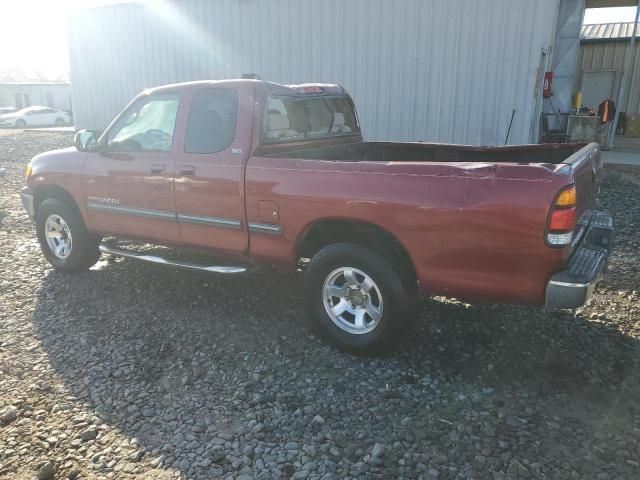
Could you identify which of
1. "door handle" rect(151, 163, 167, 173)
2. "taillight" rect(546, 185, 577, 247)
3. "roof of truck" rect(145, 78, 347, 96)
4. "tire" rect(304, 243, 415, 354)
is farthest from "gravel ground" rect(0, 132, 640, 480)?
"roof of truck" rect(145, 78, 347, 96)

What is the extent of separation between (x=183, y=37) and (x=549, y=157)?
11.1m

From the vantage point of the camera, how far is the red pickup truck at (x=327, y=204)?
2977mm

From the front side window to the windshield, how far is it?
910 millimetres

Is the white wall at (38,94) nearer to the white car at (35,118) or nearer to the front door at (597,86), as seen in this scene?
the white car at (35,118)

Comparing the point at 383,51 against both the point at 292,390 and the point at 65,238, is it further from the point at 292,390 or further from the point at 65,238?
the point at 292,390

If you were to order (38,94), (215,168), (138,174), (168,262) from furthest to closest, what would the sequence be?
1. (38,94)
2. (138,174)
3. (168,262)
4. (215,168)

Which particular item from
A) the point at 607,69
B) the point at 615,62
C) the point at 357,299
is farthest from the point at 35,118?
the point at 357,299

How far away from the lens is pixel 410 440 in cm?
278

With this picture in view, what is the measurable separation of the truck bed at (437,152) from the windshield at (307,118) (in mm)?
131

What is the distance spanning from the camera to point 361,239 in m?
3.62

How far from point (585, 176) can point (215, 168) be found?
265 cm

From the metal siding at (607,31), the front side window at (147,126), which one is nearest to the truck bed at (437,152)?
the front side window at (147,126)

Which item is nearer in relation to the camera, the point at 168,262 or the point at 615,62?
the point at 168,262

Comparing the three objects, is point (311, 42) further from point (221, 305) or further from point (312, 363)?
point (312, 363)
